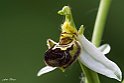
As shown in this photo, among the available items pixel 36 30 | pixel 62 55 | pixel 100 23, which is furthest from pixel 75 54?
pixel 36 30

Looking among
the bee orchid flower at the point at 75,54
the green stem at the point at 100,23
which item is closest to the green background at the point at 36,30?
the green stem at the point at 100,23

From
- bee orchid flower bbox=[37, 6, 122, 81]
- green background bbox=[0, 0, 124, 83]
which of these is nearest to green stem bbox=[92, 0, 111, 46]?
bee orchid flower bbox=[37, 6, 122, 81]

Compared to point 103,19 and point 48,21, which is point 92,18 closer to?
point 48,21

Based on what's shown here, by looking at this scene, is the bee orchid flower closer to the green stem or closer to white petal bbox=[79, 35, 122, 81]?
white petal bbox=[79, 35, 122, 81]

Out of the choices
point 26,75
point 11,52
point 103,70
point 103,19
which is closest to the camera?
point 103,70

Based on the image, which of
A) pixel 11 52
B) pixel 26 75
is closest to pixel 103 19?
pixel 26 75

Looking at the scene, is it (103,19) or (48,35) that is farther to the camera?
(48,35)
